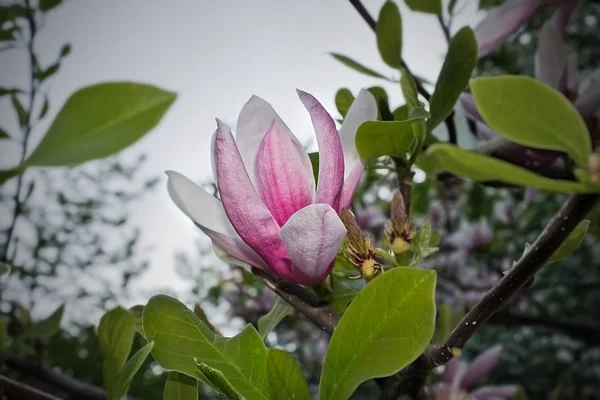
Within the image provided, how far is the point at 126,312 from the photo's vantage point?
0.33 metres

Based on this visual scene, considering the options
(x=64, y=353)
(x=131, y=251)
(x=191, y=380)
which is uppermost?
(x=191, y=380)

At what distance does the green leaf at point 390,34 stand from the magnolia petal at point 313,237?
9.4 inches

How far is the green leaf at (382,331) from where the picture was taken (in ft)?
0.69

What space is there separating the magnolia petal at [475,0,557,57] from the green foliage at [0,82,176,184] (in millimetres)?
271

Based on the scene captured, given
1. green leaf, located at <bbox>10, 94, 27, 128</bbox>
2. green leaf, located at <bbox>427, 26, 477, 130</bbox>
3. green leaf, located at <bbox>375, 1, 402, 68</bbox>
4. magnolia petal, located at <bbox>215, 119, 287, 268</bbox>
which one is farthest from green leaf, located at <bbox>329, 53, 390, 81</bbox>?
green leaf, located at <bbox>10, 94, 27, 128</bbox>

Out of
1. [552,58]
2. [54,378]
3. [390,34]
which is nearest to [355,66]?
[390,34]

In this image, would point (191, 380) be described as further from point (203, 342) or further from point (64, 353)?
point (64, 353)

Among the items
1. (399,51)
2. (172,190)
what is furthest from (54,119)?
(399,51)

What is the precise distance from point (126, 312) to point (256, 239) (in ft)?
0.38

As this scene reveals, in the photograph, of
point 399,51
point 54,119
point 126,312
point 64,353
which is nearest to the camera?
point 54,119

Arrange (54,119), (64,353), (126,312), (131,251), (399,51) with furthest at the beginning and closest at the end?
1. (131,251)
2. (64,353)
3. (399,51)
4. (126,312)
5. (54,119)

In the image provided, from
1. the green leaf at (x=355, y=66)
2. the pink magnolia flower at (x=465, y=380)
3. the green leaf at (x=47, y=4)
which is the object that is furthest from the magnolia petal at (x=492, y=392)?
the green leaf at (x=47, y=4)

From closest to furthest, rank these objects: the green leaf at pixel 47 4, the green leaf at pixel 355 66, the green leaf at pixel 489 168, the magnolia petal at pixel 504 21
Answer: the green leaf at pixel 489 168 < the magnolia petal at pixel 504 21 < the green leaf at pixel 355 66 < the green leaf at pixel 47 4

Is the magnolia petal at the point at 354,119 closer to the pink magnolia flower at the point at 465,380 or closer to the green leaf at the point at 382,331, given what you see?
the green leaf at the point at 382,331
